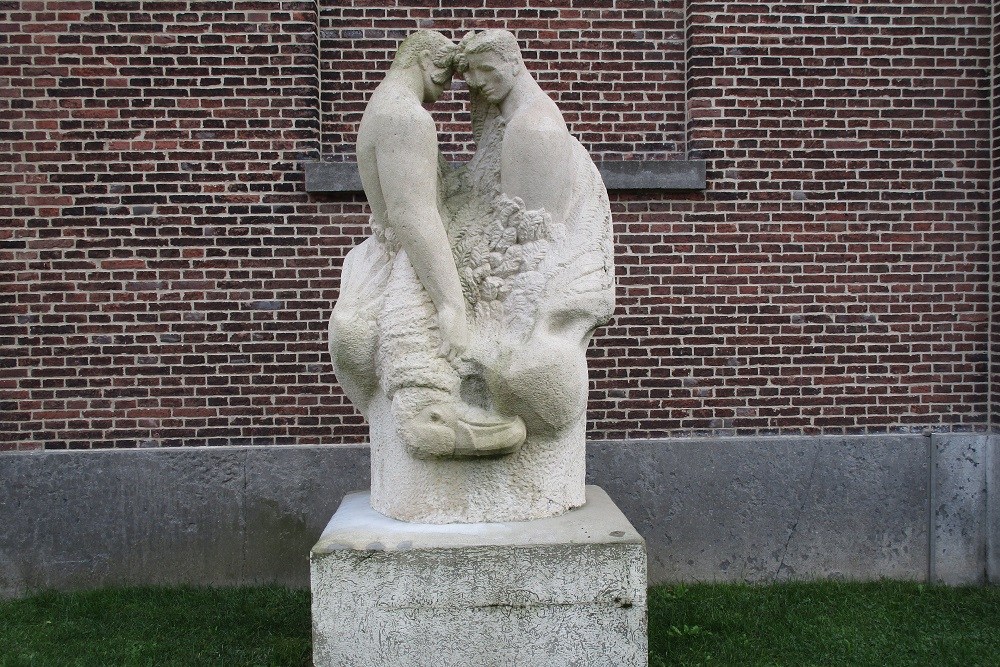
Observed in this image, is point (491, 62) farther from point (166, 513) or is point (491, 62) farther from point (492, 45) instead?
point (166, 513)

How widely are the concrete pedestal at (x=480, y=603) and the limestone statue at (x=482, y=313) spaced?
26 cm

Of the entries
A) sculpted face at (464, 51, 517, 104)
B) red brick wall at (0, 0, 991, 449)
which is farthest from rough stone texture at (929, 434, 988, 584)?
sculpted face at (464, 51, 517, 104)

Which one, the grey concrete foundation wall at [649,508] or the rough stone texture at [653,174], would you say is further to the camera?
the rough stone texture at [653,174]

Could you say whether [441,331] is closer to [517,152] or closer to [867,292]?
[517,152]

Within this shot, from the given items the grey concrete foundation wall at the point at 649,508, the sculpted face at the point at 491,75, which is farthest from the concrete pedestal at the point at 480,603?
the grey concrete foundation wall at the point at 649,508

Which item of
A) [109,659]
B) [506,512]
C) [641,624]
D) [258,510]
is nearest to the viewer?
[641,624]

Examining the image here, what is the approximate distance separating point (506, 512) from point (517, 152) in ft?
4.43

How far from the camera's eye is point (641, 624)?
319 centimetres

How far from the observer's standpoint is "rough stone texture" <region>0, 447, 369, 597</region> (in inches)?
222

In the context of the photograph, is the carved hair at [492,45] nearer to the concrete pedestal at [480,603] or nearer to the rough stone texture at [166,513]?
the concrete pedestal at [480,603]

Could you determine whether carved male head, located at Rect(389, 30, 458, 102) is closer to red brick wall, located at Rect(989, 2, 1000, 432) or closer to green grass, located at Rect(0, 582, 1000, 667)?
green grass, located at Rect(0, 582, 1000, 667)

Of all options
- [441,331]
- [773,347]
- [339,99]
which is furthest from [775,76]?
[441,331]

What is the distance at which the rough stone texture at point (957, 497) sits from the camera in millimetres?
5875

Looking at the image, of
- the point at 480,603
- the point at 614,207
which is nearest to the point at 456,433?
the point at 480,603
